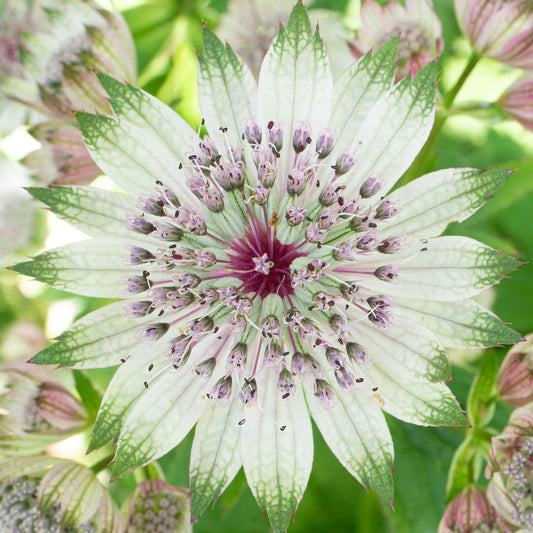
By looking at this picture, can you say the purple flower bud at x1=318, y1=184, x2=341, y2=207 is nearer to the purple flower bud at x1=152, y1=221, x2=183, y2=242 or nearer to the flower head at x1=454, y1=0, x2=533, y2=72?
the purple flower bud at x1=152, y1=221, x2=183, y2=242

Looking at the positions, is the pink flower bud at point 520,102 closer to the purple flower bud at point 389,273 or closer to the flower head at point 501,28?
the flower head at point 501,28

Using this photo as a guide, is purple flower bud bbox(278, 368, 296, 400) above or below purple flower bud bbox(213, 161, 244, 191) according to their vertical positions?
below

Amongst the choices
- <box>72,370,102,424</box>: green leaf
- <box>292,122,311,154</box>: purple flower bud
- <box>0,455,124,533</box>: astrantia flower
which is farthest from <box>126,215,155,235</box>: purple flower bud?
<box>0,455,124,533</box>: astrantia flower

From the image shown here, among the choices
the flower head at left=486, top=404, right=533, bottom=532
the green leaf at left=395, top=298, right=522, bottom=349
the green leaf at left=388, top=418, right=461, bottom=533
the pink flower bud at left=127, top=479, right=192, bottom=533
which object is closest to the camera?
the green leaf at left=395, top=298, right=522, bottom=349

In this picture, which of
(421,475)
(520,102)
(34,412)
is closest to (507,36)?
(520,102)

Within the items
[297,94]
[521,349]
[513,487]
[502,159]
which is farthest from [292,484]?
[502,159]

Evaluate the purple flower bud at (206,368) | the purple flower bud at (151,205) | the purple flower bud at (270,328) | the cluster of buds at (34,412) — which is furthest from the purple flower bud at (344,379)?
the cluster of buds at (34,412)

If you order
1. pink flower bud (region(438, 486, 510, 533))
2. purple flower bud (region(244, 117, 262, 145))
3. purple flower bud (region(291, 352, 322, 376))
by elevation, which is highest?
purple flower bud (region(244, 117, 262, 145))

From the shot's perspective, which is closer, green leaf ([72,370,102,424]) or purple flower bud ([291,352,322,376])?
purple flower bud ([291,352,322,376])

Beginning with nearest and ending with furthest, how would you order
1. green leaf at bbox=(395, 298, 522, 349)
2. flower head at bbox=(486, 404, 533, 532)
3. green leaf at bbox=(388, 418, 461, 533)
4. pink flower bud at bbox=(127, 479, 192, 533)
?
green leaf at bbox=(395, 298, 522, 349) → flower head at bbox=(486, 404, 533, 532) → pink flower bud at bbox=(127, 479, 192, 533) → green leaf at bbox=(388, 418, 461, 533)
